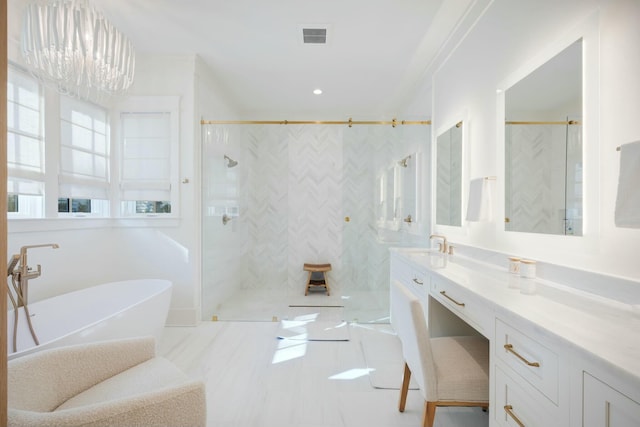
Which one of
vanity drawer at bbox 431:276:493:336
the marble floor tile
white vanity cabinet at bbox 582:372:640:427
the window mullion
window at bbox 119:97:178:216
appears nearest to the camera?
white vanity cabinet at bbox 582:372:640:427

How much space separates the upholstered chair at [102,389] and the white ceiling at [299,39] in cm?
231

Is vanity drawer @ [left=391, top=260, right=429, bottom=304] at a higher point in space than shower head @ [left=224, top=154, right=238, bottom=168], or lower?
lower

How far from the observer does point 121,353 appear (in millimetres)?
1314

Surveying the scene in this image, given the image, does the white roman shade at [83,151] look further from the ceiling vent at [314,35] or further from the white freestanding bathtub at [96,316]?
the ceiling vent at [314,35]

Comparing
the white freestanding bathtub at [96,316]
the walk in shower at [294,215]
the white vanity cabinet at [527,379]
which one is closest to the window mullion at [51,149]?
the white freestanding bathtub at [96,316]

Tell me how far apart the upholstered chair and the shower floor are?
6.17ft

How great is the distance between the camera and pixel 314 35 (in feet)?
8.41

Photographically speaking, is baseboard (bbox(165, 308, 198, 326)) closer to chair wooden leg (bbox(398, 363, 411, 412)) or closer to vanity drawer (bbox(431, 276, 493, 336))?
chair wooden leg (bbox(398, 363, 411, 412))

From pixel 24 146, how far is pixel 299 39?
2188mm

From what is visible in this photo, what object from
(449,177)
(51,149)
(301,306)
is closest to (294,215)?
(301,306)

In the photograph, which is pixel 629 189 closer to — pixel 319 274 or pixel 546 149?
pixel 546 149

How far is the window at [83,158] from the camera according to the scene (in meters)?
2.42

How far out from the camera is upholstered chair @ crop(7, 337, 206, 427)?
33.4 inches

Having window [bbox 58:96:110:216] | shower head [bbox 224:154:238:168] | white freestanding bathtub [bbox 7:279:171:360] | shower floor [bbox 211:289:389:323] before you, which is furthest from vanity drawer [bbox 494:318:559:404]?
shower head [bbox 224:154:238:168]
